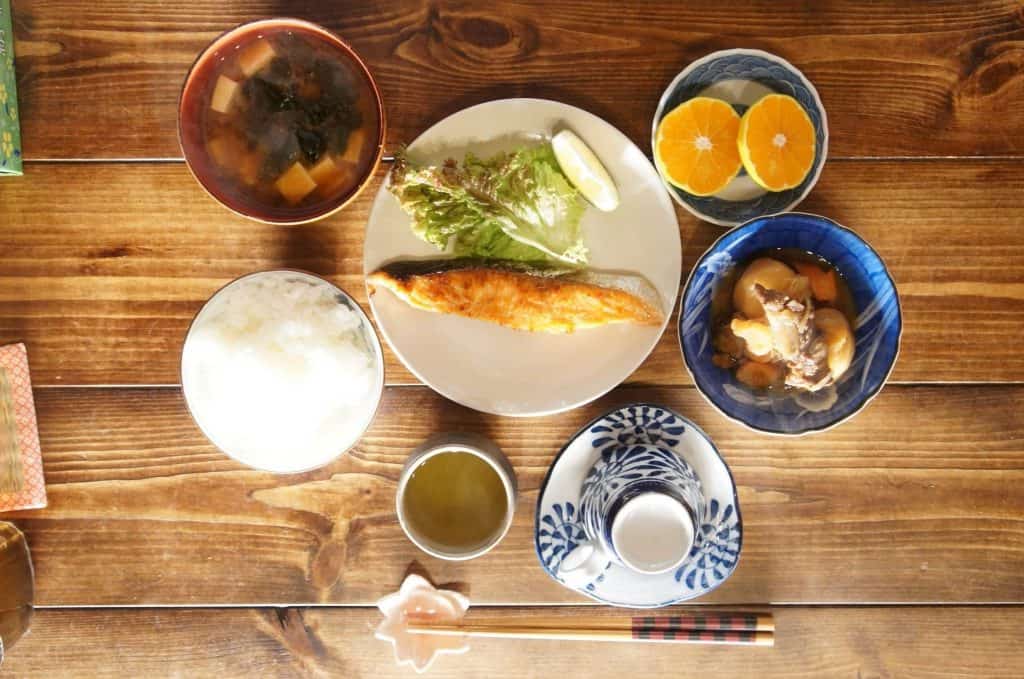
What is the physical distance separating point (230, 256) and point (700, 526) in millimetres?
1236

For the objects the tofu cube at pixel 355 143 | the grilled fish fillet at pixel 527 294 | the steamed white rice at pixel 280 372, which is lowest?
the steamed white rice at pixel 280 372

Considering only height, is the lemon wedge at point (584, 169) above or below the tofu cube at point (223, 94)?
below

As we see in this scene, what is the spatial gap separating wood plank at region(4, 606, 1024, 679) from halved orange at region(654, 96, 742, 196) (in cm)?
103

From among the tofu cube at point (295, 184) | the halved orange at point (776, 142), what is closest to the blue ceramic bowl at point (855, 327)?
the halved orange at point (776, 142)

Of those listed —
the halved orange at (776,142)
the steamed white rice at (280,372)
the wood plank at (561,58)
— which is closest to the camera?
the steamed white rice at (280,372)

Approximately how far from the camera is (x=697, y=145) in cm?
155

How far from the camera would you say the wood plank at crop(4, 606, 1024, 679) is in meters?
1.73

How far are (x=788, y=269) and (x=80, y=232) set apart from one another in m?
1.61

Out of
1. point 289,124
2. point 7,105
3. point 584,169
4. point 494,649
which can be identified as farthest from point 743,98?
point 7,105

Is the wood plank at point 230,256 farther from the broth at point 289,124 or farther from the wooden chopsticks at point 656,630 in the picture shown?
the wooden chopsticks at point 656,630

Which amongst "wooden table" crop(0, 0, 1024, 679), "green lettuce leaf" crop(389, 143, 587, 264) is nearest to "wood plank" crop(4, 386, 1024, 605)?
"wooden table" crop(0, 0, 1024, 679)

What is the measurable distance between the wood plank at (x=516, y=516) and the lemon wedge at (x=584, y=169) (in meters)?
0.50

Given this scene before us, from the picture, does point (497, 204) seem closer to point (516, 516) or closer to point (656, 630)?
point (516, 516)

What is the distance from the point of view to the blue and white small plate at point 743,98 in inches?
62.0
